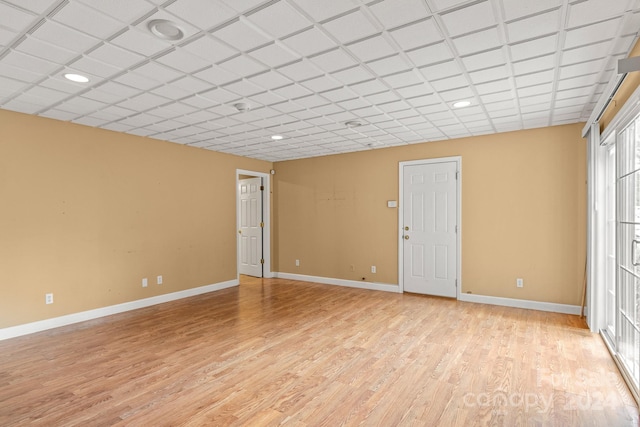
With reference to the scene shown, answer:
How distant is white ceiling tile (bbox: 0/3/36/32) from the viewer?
1989 millimetres

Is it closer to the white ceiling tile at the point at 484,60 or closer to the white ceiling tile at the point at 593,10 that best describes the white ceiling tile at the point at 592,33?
the white ceiling tile at the point at 593,10

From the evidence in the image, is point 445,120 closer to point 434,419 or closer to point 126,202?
point 434,419

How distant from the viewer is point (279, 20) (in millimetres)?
Result: 2125

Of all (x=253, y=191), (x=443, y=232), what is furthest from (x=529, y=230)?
(x=253, y=191)

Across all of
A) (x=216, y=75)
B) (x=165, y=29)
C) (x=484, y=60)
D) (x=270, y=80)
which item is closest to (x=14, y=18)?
(x=165, y=29)

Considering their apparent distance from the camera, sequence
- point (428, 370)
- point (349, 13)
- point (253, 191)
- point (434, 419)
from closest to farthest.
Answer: point (349, 13) → point (434, 419) → point (428, 370) → point (253, 191)

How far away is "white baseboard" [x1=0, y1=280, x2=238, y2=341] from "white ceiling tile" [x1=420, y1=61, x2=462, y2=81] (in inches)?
189

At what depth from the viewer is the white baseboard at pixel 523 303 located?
463 cm

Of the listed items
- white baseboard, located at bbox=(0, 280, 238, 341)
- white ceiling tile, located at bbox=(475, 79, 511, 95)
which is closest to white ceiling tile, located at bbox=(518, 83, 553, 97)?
white ceiling tile, located at bbox=(475, 79, 511, 95)

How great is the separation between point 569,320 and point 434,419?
3171 millimetres

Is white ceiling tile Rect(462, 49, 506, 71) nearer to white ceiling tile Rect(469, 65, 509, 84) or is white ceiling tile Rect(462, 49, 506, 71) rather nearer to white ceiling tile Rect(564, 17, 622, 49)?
white ceiling tile Rect(469, 65, 509, 84)

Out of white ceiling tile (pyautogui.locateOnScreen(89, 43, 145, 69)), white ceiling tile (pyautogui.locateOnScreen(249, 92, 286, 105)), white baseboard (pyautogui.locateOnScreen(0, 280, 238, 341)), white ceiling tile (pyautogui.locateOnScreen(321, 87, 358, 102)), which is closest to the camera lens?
white ceiling tile (pyautogui.locateOnScreen(89, 43, 145, 69))

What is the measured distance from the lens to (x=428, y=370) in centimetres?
295

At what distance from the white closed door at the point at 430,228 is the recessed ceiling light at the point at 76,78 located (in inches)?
180
